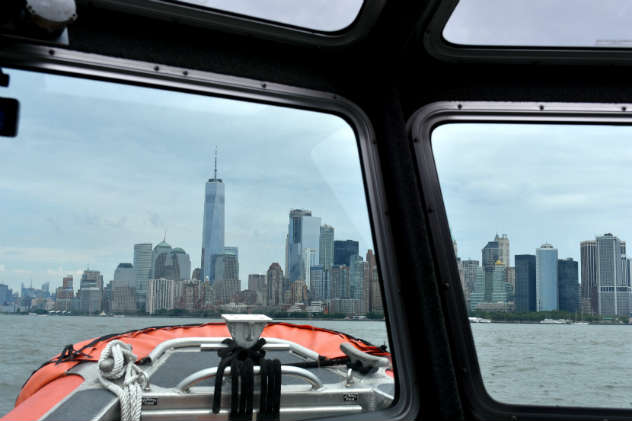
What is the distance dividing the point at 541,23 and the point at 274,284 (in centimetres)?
119

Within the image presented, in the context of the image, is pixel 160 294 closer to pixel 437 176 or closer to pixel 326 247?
pixel 326 247

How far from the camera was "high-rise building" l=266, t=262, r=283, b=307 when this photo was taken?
189 cm

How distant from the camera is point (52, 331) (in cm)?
181

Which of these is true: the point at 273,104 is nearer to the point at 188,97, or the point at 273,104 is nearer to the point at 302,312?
the point at 188,97

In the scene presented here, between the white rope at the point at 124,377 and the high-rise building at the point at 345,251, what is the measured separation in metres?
0.76

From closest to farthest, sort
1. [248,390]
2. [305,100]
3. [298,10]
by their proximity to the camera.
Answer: [298,10] < [248,390] < [305,100]

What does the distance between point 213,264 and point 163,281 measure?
0.18 meters

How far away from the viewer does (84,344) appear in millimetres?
2357

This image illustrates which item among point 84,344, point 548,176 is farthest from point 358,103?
point 84,344

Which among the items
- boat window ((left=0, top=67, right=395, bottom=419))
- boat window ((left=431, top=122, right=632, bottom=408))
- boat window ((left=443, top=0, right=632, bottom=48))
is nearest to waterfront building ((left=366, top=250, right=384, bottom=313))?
boat window ((left=0, top=67, right=395, bottom=419))

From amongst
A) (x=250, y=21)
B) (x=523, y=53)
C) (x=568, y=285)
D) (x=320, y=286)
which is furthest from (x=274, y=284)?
(x=523, y=53)

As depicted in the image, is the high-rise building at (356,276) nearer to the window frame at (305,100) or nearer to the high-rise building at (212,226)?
the window frame at (305,100)

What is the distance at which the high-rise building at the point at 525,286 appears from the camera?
5.82 feet

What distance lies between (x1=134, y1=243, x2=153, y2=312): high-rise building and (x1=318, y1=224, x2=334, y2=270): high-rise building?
1.94 ft
